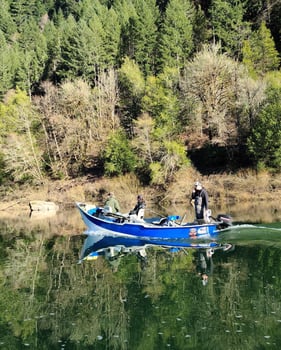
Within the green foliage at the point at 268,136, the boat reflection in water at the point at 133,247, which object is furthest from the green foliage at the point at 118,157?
the boat reflection in water at the point at 133,247

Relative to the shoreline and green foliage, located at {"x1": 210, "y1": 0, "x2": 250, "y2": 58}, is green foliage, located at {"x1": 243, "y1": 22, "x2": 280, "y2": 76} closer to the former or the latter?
green foliage, located at {"x1": 210, "y1": 0, "x2": 250, "y2": 58}

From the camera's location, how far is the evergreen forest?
49.9 meters

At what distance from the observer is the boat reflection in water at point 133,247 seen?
782 inches

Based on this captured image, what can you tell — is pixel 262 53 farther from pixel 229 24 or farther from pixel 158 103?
pixel 158 103

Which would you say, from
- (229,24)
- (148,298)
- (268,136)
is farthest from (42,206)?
(229,24)

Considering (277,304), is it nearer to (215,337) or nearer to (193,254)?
(215,337)

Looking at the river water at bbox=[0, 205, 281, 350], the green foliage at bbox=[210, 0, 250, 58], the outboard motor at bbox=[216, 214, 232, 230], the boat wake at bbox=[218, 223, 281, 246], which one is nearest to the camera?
the river water at bbox=[0, 205, 281, 350]

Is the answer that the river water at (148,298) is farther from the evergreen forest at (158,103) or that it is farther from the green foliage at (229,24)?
the green foliage at (229,24)

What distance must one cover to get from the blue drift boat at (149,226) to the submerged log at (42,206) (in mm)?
19327

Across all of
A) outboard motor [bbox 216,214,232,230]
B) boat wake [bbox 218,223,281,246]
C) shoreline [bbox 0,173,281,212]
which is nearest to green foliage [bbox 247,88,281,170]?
shoreline [bbox 0,173,281,212]

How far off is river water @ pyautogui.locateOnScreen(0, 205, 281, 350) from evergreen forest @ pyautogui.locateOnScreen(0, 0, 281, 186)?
28.0m

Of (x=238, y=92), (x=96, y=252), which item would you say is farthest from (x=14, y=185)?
(x=96, y=252)

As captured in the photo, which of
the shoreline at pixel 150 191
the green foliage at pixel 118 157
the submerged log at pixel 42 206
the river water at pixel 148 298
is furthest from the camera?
the green foliage at pixel 118 157

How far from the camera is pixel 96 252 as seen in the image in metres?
21.7
